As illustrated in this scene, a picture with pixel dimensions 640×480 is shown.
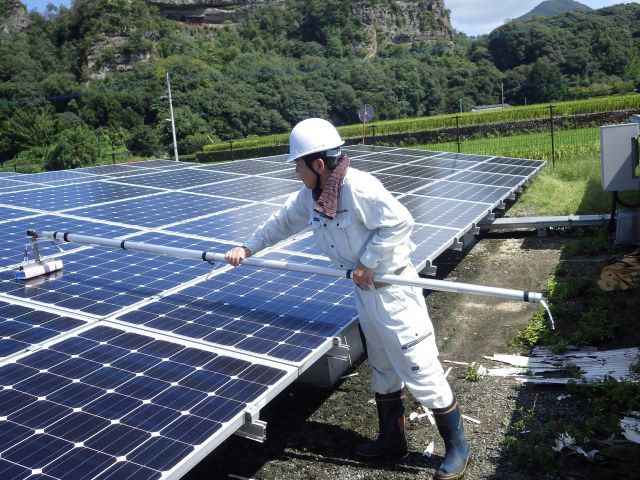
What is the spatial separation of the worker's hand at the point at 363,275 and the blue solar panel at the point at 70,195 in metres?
7.22

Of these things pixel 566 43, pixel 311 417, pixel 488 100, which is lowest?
pixel 311 417

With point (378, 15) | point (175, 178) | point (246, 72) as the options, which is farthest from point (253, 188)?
point (378, 15)

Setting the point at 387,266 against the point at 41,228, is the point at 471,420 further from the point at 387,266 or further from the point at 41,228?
the point at 41,228

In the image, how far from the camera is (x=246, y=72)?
83562 mm

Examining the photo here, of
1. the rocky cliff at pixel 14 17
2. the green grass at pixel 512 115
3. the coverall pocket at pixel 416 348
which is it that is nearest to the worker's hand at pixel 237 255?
the coverall pocket at pixel 416 348

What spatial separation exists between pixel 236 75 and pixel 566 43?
61406 mm

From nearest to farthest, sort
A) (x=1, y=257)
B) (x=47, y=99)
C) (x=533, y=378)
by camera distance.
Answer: (x=533, y=378)
(x=1, y=257)
(x=47, y=99)

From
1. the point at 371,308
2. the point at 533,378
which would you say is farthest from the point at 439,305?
the point at 371,308

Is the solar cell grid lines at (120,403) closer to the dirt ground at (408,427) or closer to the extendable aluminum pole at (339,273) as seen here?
the extendable aluminum pole at (339,273)

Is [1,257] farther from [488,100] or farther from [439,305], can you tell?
[488,100]

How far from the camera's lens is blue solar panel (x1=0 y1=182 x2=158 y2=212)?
10.3 m

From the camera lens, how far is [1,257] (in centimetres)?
704

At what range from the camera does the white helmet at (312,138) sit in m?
4.35

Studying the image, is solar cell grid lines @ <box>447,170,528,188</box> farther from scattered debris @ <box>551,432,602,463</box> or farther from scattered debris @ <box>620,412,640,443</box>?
scattered debris @ <box>551,432,602,463</box>
